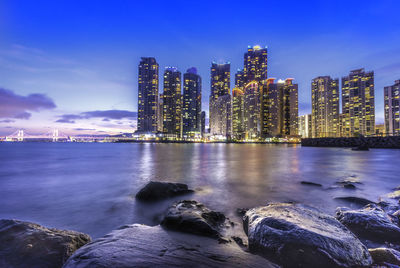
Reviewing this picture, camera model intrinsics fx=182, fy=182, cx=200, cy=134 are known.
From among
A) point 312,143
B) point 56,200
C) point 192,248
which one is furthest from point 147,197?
point 312,143

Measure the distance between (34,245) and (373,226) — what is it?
25.6ft

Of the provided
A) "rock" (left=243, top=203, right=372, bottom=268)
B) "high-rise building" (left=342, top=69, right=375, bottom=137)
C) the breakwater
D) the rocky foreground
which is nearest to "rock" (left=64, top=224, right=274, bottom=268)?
the rocky foreground

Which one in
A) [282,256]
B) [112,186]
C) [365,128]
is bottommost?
[112,186]

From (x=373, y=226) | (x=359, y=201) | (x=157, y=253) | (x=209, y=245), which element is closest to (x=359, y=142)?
(x=359, y=201)

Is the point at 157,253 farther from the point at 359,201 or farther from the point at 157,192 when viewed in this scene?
the point at 359,201

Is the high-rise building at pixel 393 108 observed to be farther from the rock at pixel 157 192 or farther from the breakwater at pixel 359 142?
the rock at pixel 157 192

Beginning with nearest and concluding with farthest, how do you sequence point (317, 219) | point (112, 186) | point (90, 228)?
point (317, 219) → point (90, 228) → point (112, 186)

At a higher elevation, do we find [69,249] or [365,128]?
[365,128]

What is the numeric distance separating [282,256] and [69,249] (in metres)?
4.15

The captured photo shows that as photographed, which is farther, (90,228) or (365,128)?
(365,128)

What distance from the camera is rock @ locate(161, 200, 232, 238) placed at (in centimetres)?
443

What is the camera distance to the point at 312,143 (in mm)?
97125

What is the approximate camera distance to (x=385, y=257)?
3.46m

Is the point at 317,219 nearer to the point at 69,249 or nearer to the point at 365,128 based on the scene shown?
the point at 69,249
